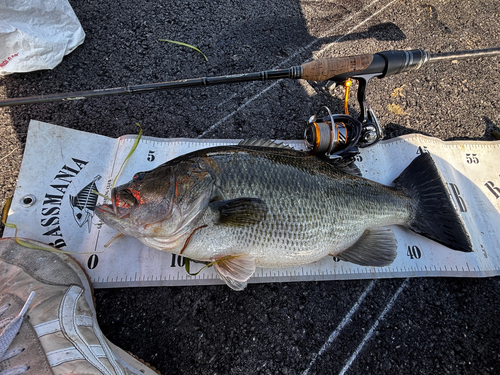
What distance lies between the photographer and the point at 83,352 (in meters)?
1.60

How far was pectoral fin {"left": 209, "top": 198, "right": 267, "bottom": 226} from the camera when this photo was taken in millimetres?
1640

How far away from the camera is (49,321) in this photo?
1681 millimetres

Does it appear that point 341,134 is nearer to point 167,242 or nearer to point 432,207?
point 432,207

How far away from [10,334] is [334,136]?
265cm

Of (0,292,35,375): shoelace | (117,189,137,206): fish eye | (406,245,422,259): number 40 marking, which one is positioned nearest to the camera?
(0,292,35,375): shoelace

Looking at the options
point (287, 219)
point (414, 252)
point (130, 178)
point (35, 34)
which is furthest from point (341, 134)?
point (35, 34)

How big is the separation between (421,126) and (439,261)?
148cm

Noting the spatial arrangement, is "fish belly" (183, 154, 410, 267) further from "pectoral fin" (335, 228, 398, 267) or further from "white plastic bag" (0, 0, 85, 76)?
"white plastic bag" (0, 0, 85, 76)

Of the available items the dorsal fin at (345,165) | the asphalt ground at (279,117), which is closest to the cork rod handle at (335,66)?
the asphalt ground at (279,117)

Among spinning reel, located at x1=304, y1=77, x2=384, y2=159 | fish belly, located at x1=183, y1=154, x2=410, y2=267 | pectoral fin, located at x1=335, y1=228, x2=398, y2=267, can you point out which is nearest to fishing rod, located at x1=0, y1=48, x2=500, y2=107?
spinning reel, located at x1=304, y1=77, x2=384, y2=159

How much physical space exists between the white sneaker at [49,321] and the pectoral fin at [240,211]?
1.16m

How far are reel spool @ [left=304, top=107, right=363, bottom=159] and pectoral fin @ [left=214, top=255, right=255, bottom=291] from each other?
1.08 m

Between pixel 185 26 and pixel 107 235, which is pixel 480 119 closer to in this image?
pixel 185 26

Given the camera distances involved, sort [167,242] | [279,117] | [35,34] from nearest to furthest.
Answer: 1. [167,242]
2. [35,34]
3. [279,117]
